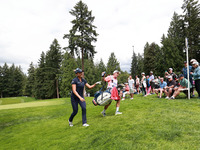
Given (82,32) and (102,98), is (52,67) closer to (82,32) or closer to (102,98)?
(82,32)

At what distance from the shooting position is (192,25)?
31266mm

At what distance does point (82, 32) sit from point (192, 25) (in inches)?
987

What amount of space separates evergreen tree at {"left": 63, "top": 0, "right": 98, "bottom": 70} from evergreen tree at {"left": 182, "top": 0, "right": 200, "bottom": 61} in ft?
71.3

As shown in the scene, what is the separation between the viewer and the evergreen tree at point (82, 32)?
25688 mm

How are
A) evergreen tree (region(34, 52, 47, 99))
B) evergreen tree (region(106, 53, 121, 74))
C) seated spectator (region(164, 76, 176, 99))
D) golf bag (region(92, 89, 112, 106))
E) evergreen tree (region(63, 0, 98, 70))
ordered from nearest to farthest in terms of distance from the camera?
golf bag (region(92, 89, 112, 106)), seated spectator (region(164, 76, 176, 99)), evergreen tree (region(63, 0, 98, 70)), evergreen tree (region(106, 53, 121, 74)), evergreen tree (region(34, 52, 47, 99))

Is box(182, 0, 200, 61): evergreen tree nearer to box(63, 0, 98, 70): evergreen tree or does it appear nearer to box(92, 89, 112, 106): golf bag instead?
box(63, 0, 98, 70): evergreen tree

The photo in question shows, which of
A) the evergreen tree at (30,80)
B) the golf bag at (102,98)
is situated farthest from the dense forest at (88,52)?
the golf bag at (102,98)

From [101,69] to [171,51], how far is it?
33.4m

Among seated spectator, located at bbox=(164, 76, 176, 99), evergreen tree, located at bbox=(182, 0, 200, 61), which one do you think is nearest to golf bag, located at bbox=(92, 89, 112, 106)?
seated spectator, located at bbox=(164, 76, 176, 99)

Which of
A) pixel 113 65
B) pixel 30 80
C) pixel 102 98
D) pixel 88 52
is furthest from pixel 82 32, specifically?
pixel 30 80

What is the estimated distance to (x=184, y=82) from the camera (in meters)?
8.77

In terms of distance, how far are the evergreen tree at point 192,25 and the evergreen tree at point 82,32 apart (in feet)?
71.3

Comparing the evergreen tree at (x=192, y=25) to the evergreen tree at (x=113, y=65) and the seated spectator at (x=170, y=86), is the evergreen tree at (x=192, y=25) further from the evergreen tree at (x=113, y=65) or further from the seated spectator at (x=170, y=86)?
the seated spectator at (x=170, y=86)

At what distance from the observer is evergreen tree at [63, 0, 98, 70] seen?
25688 mm
